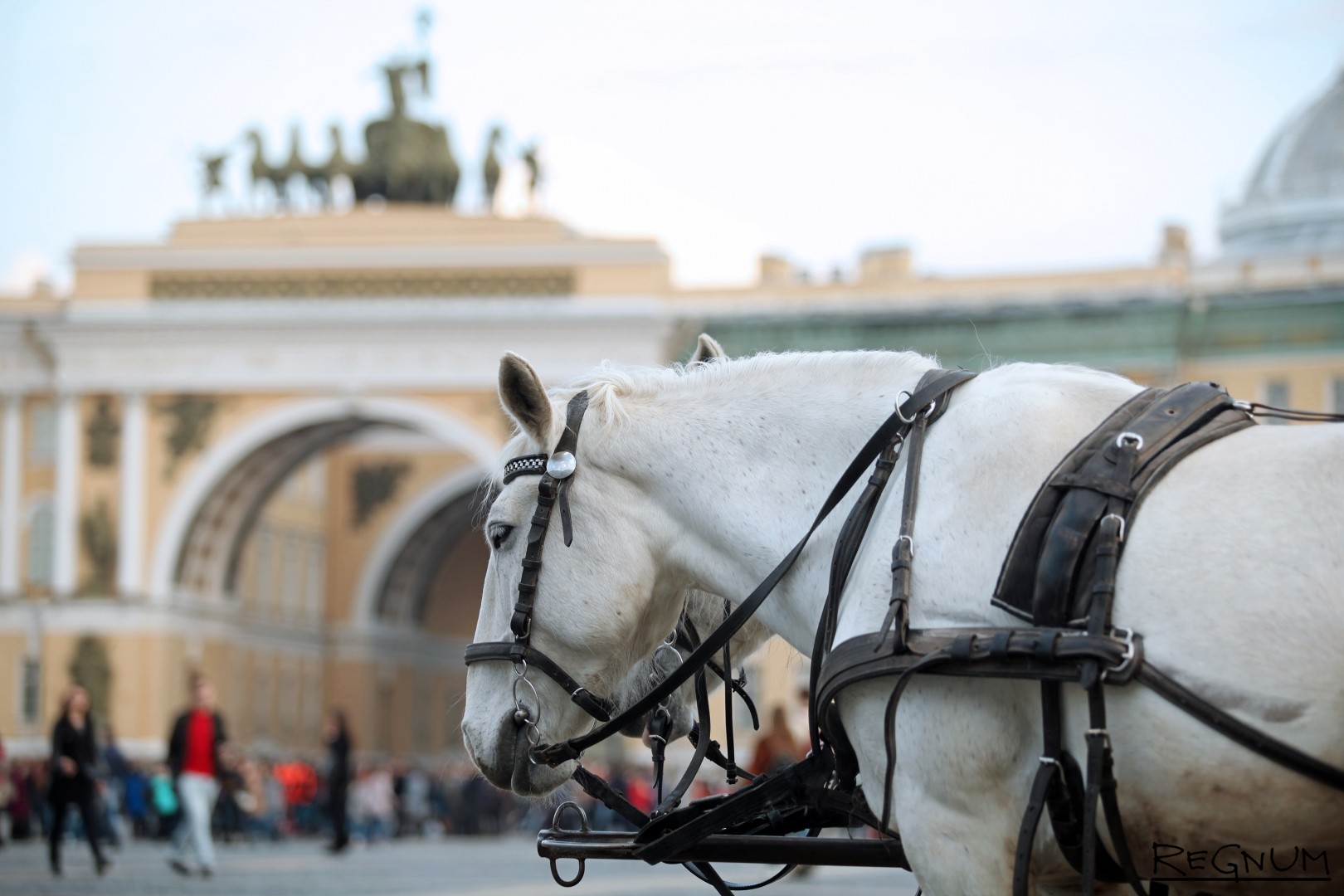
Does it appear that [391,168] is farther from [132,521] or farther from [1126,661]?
[1126,661]

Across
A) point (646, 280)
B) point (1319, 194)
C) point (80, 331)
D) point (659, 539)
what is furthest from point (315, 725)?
point (659, 539)

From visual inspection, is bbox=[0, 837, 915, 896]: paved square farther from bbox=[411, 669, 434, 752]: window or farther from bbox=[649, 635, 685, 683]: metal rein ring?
bbox=[411, 669, 434, 752]: window

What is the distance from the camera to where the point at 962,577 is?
2.95 meters

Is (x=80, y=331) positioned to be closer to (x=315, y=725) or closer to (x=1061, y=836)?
(x=315, y=725)

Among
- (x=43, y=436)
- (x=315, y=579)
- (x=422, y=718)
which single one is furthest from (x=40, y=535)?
(x=422, y=718)

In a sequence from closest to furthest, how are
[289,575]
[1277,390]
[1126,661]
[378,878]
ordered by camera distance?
[1126,661], [378,878], [1277,390], [289,575]

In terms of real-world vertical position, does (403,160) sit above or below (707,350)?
above

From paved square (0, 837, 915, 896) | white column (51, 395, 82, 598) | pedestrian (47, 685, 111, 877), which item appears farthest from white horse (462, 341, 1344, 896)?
white column (51, 395, 82, 598)

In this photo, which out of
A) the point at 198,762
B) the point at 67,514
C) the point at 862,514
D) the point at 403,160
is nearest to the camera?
the point at 862,514

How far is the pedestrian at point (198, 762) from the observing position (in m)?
13.7

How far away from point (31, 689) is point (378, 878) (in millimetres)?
23268

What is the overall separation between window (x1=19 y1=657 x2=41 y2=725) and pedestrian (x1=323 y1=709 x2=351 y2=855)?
17103mm

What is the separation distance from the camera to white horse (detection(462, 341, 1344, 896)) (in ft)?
8.70

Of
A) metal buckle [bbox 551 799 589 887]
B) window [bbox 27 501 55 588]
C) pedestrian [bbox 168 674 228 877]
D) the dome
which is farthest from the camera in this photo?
the dome
